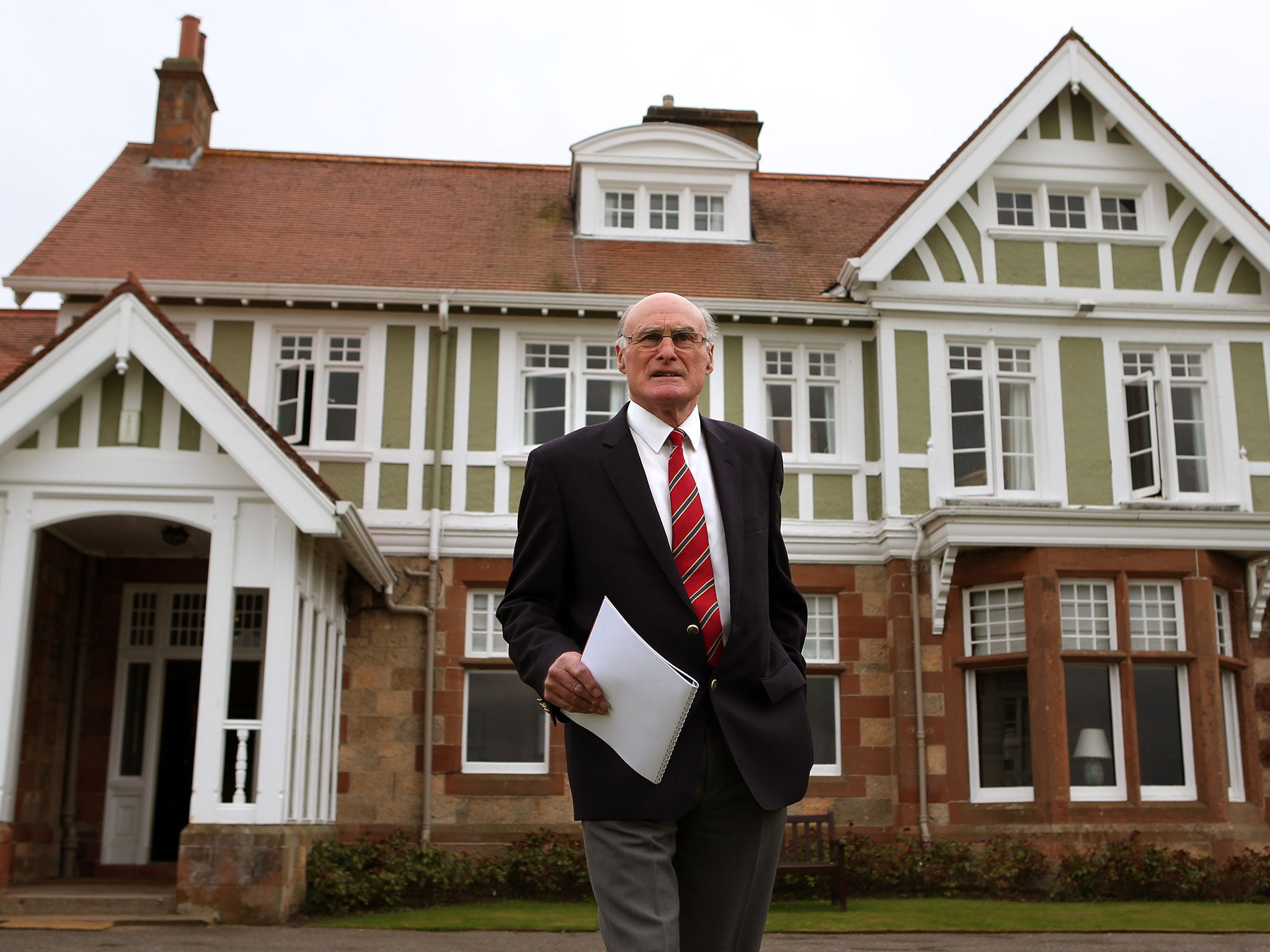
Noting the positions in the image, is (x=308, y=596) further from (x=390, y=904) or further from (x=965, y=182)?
(x=965, y=182)

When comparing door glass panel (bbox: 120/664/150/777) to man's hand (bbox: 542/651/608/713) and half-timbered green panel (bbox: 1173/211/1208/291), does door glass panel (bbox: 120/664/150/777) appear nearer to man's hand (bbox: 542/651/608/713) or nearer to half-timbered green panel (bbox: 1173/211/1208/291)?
man's hand (bbox: 542/651/608/713)

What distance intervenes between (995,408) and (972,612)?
2.41 m

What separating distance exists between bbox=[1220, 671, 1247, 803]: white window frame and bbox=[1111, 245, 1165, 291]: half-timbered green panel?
4630mm

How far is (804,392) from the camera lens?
1581cm

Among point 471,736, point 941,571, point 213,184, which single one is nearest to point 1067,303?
point 941,571

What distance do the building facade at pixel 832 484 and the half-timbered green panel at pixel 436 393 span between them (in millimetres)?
55

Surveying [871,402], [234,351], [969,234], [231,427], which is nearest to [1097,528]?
[871,402]

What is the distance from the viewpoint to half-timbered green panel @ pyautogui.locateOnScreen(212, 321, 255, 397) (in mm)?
15203

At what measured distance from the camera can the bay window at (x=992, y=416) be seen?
50.5 feet

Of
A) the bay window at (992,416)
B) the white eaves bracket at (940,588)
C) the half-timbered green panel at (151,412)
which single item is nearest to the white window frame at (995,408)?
the bay window at (992,416)

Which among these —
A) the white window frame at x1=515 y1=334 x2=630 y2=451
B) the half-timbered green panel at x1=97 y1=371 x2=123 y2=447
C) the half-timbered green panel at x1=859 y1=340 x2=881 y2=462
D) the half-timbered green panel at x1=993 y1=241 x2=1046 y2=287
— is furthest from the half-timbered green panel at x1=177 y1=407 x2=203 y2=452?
the half-timbered green panel at x1=993 y1=241 x2=1046 y2=287

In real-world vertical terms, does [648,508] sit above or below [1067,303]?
below

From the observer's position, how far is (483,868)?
526 inches

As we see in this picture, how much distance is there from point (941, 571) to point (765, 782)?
11.5 meters
